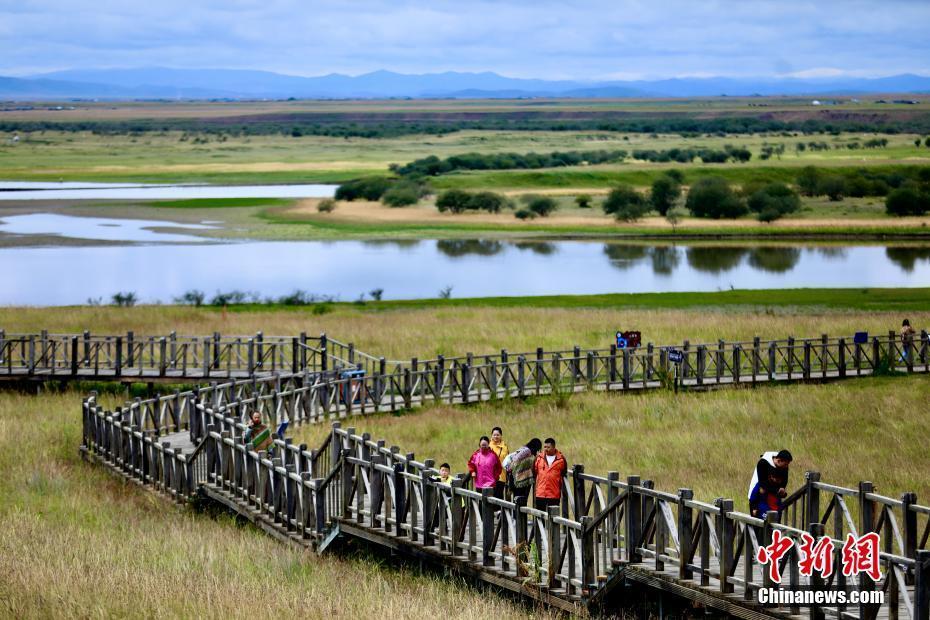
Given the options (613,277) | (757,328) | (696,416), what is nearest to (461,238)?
(613,277)

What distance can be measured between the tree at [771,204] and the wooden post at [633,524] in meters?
77.7

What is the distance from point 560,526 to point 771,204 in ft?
262

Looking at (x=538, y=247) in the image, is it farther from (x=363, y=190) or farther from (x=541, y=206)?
(x=363, y=190)

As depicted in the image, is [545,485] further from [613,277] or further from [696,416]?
[613,277]

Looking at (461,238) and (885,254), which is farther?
(461,238)

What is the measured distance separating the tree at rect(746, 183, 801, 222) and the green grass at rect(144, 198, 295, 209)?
32752 mm

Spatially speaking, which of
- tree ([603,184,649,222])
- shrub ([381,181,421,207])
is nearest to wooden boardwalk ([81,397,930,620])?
tree ([603,184,649,222])

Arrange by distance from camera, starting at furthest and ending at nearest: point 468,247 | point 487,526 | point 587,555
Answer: point 468,247, point 487,526, point 587,555

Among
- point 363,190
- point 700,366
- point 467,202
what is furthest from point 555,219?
point 700,366

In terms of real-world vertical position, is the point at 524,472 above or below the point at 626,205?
above

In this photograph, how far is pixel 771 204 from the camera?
92.8 m

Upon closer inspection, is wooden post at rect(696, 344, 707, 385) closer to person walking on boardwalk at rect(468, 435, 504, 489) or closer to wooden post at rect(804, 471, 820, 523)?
person walking on boardwalk at rect(468, 435, 504, 489)

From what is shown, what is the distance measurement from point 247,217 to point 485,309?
150 feet

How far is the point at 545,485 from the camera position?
17.5m
